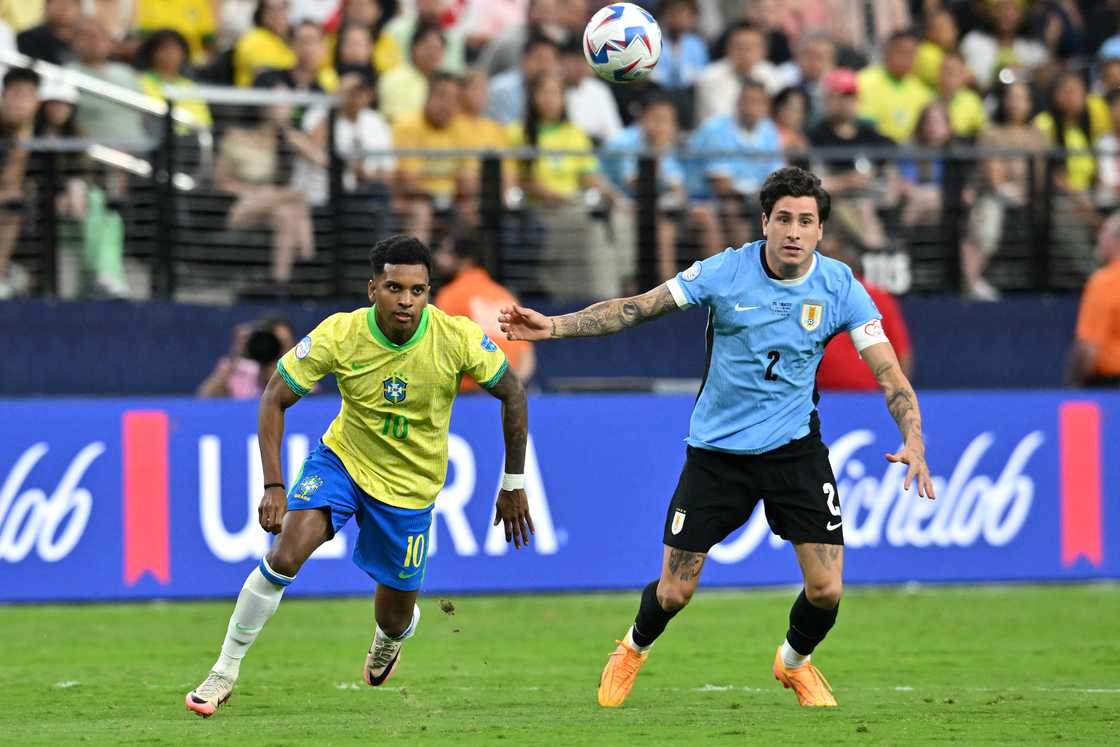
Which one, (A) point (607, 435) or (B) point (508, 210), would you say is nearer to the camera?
(A) point (607, 435)

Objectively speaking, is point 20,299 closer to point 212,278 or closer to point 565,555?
point 212,278

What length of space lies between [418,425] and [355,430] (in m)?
0.28

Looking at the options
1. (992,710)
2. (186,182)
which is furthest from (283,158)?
(992,710)

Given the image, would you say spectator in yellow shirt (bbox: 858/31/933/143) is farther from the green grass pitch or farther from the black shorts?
the black shorts

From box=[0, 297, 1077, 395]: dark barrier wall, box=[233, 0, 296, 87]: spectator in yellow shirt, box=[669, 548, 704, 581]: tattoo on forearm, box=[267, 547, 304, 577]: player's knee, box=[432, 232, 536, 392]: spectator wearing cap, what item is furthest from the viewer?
box=[233, 0, 296, 87]: spectator in yellow shirt

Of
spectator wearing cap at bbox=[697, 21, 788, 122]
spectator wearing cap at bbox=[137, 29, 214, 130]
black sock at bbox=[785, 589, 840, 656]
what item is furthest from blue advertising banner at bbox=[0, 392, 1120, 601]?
black sock at bbox=[785, 589, 840, 656]

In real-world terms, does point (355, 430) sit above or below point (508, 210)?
below

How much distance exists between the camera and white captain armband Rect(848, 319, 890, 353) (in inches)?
340

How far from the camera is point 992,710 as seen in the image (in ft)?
28.5

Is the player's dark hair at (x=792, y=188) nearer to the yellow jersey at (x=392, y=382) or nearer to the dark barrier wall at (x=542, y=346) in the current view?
the yellow jersey at (x=392, y=382)

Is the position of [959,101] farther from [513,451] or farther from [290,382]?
[290,382]

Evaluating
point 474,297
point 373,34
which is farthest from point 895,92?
point 474,297

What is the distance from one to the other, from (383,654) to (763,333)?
2.39m

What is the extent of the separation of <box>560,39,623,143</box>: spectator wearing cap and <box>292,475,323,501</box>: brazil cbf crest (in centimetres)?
870
